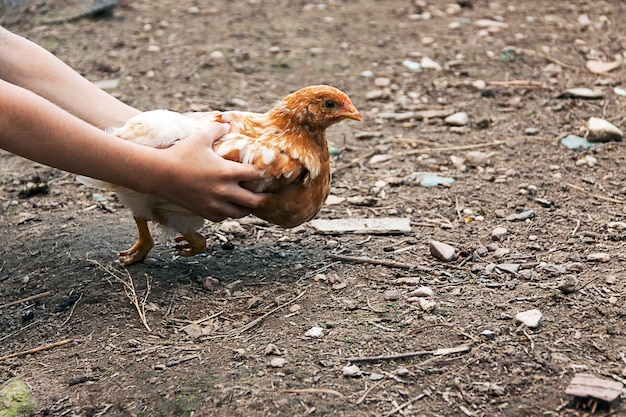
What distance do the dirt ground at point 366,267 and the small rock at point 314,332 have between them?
0.09ft

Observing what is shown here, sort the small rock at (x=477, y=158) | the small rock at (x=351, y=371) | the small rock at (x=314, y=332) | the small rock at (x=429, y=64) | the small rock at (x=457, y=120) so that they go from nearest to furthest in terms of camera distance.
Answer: the small rock at (x=351, y=371) < the small rock at (x=314, y=332) < the small rock at (x=477, y=158) < the small rock at (x=457, y=120) < the small rock at (x=429, y=64)

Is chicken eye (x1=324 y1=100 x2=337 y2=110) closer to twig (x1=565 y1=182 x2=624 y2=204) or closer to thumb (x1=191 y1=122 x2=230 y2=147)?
thumb (x1=191 y1=122 x2=230 y2=147)

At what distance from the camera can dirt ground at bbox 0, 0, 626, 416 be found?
6.83 feet

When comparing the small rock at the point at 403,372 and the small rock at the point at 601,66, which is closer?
the small rock at the point at 403,372

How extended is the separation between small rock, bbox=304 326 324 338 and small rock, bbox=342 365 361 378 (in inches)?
8.4

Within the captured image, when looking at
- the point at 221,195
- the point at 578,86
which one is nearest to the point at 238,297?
the point at 221,195

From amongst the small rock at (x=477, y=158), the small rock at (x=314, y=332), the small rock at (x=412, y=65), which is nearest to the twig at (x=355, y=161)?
the small rock at (x=477, y=158)

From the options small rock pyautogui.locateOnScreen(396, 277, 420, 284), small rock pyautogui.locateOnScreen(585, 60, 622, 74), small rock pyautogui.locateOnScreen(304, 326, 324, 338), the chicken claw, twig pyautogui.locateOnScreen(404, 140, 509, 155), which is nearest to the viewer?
small rock pyautogui.locateOnScreen(304, 326, 324, 338)

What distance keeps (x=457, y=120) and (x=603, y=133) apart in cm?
80

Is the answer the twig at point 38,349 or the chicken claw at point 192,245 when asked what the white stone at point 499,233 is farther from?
the twig at point 38,349

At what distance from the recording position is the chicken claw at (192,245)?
2.84 meters

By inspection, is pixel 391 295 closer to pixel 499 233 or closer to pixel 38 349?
pixel 499 233

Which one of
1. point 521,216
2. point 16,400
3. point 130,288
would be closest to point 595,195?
point 521,216

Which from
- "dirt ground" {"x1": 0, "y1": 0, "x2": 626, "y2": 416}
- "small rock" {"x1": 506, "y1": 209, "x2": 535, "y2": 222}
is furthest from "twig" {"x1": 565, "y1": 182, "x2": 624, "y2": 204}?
"small rock" {"x1": 506, "y1": 209, "x2": 535, "y2": 222}
